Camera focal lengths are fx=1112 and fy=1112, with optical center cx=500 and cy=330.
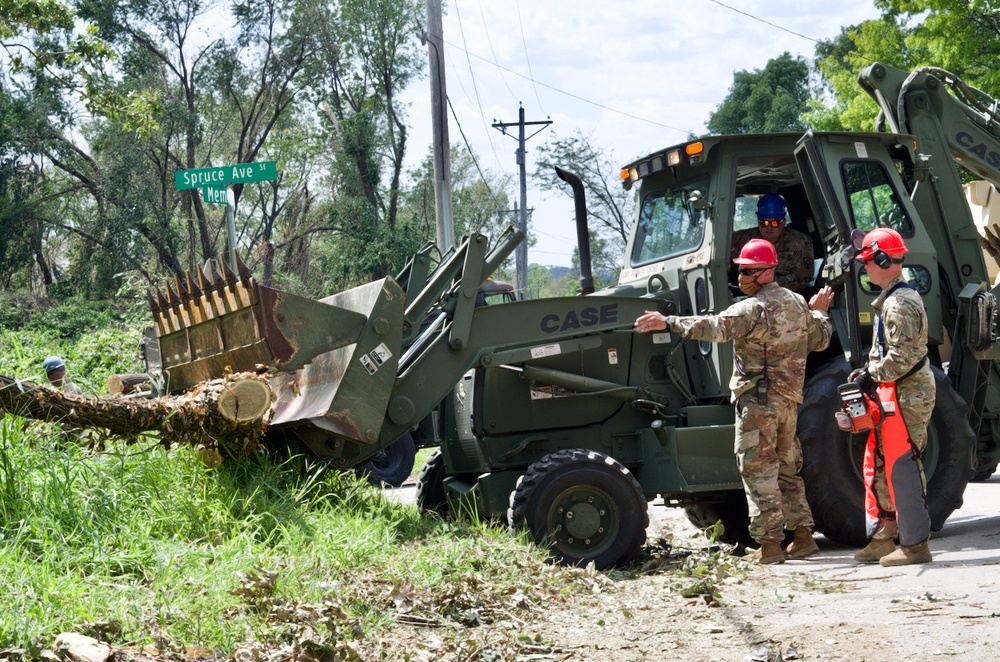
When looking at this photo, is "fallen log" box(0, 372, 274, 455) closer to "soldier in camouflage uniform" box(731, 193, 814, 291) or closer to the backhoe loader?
the backhoe loader

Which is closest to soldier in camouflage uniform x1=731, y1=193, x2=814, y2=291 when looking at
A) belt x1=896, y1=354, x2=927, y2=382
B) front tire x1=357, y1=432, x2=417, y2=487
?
belt x1=896, y1=354, x2=927, y2=382

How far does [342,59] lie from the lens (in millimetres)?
29312

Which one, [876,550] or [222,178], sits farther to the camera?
[222,178]

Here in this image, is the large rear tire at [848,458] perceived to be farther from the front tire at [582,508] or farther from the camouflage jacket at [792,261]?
the front tire at [582,508]

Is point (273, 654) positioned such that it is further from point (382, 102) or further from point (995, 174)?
point (382, 102)

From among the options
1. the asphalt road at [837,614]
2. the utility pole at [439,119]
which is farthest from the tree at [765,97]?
the asphalt road at [837,614]

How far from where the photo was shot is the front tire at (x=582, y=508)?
6898 millimetres

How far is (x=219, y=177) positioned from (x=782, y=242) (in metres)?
5.47

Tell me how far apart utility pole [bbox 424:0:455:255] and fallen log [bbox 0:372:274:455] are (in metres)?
8.55

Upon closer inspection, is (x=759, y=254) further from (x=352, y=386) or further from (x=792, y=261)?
(x=352, y=386)

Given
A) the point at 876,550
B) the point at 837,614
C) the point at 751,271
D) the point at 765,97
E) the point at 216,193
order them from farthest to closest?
the point at 765,97
the point at 216,193
the point at 751,271
the point at 876,550
the point at 837,614

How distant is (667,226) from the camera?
829 cm

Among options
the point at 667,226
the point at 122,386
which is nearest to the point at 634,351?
Answer: the point at 667,226

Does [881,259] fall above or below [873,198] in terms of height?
below
